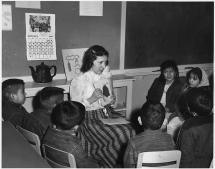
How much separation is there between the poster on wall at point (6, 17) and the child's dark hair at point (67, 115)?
57.9 inches

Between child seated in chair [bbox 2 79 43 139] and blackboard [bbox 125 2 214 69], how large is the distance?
1.65 metres

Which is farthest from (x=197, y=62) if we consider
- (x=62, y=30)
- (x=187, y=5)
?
(x=62, y=30)

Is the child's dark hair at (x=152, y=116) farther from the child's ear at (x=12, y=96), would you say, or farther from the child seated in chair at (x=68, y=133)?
the child's ear at (x=12, y=96)

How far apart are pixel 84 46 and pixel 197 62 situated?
1.79m

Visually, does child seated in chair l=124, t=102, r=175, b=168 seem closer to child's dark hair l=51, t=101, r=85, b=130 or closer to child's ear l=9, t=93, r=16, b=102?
child's dark hair l=51, t=101, r=85, b=130

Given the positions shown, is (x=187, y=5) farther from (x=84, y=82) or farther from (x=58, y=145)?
(x=58, y=145)

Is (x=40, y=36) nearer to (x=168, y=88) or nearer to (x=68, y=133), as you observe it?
(x=168, y=88)

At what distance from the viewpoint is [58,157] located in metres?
1.70

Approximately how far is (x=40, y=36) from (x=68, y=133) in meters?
1.73

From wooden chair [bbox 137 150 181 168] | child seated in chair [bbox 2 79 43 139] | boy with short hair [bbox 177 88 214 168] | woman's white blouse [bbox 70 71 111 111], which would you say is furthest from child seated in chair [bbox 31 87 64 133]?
boy with short hair [bbox 177 88 214 168]

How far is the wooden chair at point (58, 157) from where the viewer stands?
5.32 ft

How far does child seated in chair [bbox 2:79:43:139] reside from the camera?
7.07 feet

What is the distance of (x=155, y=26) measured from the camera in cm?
388

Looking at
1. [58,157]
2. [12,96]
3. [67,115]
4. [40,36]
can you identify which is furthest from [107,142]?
[40,36]
